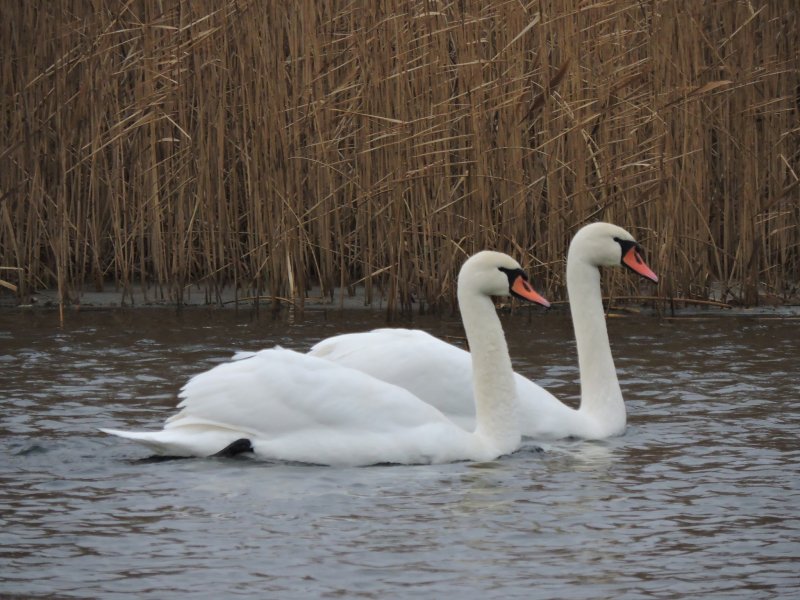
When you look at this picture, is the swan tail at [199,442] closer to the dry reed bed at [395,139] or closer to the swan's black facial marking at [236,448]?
the swan's black facial marking at [236,448]

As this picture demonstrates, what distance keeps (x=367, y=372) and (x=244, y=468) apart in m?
1.06

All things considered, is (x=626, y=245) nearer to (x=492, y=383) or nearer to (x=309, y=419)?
(x=492, y=383)

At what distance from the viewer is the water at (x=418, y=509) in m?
5.02

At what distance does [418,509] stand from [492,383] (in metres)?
1.31

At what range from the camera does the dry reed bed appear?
11078 mm

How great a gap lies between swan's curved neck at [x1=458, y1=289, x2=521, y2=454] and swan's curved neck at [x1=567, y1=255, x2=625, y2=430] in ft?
2.39

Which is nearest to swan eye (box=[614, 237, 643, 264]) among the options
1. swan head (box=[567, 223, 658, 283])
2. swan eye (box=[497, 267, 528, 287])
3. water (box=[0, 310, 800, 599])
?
swan head (box=[567, 223, 658, 283])

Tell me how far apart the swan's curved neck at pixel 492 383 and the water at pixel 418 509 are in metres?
0.16

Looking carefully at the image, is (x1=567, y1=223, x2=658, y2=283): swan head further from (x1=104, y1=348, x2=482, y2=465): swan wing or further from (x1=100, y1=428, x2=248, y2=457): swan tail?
(x1=100, y1=428, x2=248, y2=457): swan tail

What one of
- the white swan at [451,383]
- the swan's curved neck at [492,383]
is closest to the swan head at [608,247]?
the white swan at [451,383]

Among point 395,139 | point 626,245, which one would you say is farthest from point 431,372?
point 395,139

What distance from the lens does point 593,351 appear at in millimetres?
8078

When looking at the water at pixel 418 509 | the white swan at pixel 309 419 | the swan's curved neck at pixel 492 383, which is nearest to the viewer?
the water at pixel 418 509

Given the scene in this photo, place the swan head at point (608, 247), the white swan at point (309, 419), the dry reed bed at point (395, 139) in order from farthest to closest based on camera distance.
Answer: the dry reed bed at point (395, 139) → the swan head at point (608, 247) → the white swan at point (309, 419)
